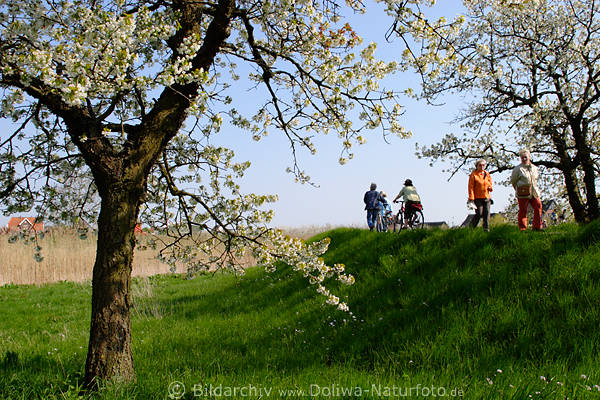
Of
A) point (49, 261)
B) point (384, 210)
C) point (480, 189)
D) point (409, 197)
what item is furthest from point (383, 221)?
point (49, 261)

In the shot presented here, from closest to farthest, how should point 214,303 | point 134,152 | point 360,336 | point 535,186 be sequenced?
point 134,152 → point 360,336 → point 535,186 → point 214,303

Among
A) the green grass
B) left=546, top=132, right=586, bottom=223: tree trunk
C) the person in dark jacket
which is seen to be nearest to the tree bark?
left=546, top=132, right=586, bottom=223: tree trunk

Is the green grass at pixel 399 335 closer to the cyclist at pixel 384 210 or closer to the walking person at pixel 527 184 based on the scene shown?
the walking person at pixel 527 184

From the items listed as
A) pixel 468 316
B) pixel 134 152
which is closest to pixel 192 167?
pixel 134 152

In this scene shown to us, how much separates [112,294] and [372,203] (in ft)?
47.4

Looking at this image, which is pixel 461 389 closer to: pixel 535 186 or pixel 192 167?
pixel 192 167

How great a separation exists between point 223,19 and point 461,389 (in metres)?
5.35

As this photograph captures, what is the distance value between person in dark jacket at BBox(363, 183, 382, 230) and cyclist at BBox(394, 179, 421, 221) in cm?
272

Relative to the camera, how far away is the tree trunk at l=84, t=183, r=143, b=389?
505cm

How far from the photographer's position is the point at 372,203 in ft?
60.6

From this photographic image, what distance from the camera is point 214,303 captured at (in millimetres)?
13125

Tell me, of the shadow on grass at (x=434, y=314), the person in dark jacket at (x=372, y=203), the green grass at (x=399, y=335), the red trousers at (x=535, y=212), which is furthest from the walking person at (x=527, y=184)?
the person in dark jacket at (x=372, y=203)

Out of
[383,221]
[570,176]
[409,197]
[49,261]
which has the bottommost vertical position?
[49,261]

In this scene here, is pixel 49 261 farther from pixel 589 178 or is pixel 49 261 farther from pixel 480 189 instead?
pixel 589 178
